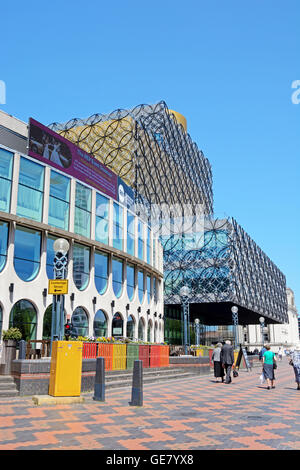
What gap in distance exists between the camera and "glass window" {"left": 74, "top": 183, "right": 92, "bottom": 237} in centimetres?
2969

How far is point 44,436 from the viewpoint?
7.66 metres

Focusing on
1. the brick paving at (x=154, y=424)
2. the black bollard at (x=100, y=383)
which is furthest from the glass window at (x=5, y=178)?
the black bollard at (x=100, y=383)

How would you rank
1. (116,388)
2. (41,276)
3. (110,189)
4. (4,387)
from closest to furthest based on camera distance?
(4,387) → (116,388) → (41,276) → (110,189)

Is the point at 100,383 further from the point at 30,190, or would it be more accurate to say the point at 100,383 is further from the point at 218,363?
the point at 30,190

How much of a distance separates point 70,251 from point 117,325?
802 centimetres

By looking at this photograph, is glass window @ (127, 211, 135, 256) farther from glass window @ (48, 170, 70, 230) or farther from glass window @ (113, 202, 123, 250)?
glass window @ (48, 170, 70, 230)

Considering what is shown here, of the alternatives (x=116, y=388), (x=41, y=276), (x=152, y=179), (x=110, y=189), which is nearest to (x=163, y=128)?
(x=152, y=179)

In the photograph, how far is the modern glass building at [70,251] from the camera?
2428 cm

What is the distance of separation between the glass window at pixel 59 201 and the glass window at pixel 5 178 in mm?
3364

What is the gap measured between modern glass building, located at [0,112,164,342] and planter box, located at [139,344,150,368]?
6.88 m

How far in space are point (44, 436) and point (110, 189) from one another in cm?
3787

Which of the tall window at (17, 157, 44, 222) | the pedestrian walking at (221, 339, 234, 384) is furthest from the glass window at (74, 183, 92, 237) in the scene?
the pedestrian walking at (221, 339, 234, 384)

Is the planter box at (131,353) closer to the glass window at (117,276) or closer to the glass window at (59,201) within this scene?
the glass window at (59,201)
